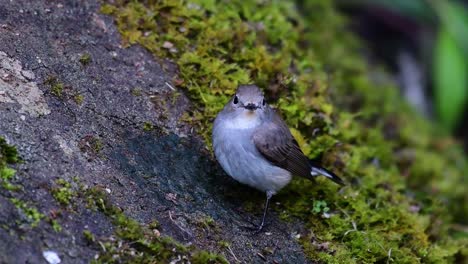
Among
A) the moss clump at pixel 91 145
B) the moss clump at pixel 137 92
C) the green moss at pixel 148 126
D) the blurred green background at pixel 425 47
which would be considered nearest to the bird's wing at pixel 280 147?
the green moss at pixel 148 126

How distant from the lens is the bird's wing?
4.84 m

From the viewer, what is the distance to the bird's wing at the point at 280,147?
4.84 metres

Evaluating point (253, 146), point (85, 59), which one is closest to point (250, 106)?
point (253, 146)

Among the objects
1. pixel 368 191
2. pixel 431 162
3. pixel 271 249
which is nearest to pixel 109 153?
pixel 271 249

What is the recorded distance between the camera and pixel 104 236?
389 cm

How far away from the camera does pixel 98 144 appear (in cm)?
452

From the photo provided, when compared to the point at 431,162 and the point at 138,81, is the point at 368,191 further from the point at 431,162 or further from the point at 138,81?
the point at 138,81

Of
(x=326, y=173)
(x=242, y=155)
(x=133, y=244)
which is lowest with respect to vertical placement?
(x=326, y=173)

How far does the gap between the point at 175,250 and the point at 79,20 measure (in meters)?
2.24

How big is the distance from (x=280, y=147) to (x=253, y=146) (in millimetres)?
236

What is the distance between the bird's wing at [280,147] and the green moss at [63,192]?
Answer: 140cm

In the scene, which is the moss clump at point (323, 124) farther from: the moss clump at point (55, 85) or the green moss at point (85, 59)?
the moss clump at point (55, 85)

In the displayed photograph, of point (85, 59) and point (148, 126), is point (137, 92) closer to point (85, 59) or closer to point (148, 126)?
point (148, 126)

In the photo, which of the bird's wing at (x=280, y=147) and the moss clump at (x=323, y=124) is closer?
the bird's wing at (x=280, y=147)
